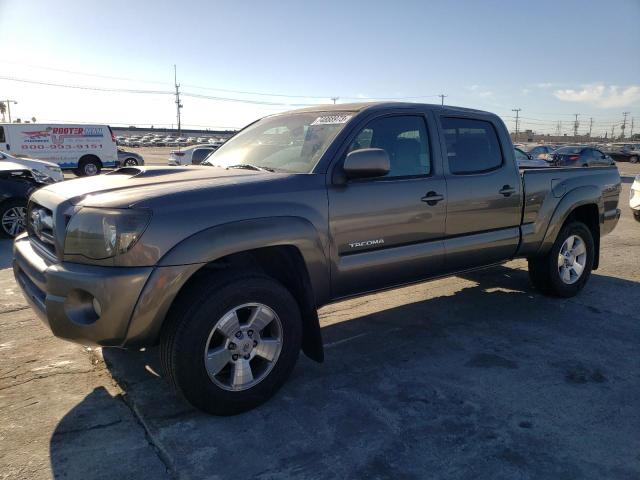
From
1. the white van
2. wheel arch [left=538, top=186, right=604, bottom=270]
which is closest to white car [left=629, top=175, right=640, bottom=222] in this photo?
wheel arch [left=538, top=186, right=604, bottom=270]

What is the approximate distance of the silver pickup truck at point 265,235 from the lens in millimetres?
2686

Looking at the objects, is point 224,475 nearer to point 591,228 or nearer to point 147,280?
point 147,280

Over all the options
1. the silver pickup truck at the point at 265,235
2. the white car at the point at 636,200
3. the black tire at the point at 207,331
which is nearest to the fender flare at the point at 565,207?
the silver pickup truck at the point at 265,235

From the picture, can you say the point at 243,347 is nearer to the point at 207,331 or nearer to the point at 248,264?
the point at 207,331

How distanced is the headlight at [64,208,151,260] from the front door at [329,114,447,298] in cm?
125

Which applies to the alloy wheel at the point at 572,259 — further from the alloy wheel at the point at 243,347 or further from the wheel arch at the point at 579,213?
the alloy wheel at the point at 243,347

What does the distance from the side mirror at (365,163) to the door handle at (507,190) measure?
1669 mm

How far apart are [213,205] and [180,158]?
21065 mm

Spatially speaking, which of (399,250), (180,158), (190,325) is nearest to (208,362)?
(190,325)

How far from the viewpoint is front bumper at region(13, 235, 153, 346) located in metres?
2.60

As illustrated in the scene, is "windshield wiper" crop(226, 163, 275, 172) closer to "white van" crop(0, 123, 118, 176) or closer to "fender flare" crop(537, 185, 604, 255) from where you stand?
"fender flare" crop(537, 185, 604, 255)

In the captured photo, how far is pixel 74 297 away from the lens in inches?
106

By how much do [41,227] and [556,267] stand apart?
4.73 meters

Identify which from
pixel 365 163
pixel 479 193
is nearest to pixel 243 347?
pixel 365 163
